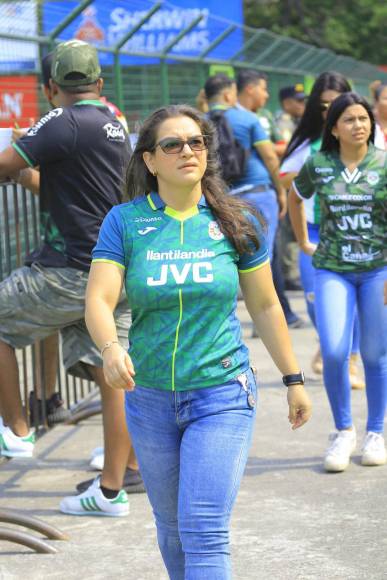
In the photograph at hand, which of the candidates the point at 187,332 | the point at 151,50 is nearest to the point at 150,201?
the point at 187,332

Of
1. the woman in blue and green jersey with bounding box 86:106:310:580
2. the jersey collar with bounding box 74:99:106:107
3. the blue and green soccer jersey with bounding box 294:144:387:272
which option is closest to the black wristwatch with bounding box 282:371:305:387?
the woman in blue and green jersey with bounding box 86:106:310:580

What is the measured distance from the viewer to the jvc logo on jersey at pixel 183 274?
3.48 meters

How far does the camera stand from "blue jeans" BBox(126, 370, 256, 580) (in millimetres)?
3383

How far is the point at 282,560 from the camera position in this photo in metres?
4.64

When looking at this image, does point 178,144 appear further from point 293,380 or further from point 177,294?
point 293,380

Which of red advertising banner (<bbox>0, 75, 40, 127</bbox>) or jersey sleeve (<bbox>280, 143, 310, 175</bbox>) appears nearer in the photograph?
jersey sleeve (<bbox>280, 143, 310, 175</bbox>)

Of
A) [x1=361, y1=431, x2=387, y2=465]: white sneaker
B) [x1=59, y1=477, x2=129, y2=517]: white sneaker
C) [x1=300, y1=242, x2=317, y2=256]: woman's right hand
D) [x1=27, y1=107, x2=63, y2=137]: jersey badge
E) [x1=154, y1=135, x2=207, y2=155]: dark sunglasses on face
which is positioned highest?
[x1=154, y1=135, x2=207, y2=155]: dark sunglasses on face

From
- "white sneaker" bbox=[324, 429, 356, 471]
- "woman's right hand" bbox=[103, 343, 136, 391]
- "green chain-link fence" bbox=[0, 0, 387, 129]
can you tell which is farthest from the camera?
"green chain-link fence" bbox=[0, 0, 387, 129]

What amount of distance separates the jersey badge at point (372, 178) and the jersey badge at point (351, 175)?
48 millimetres

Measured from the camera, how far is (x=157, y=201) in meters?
3.65

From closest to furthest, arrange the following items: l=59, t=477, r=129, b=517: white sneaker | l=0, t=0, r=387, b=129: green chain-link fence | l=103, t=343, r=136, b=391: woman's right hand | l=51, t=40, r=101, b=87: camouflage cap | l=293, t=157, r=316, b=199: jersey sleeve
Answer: l=103, t=343, r=136, b=391: woman's right hand, l=51, t=40, r=101, b=87: camouflage cap, l=59, t=477, r=129, b=517: white sneaker, l=293, t=157, r=316, b=199: jersey sleeve, l=0, t=0, r=387, b=129: green chain-link fence

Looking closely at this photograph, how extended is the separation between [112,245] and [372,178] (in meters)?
2.65

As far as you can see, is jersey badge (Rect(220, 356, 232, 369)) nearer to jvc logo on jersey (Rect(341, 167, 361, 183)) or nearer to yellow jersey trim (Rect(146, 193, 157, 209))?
yellow jersey trim (Rect(146, 193, 157, 209))

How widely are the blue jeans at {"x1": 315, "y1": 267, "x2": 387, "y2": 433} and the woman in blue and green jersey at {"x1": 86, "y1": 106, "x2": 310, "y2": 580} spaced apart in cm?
220
